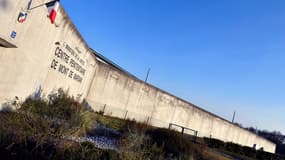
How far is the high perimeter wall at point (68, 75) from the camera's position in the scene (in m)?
7.14

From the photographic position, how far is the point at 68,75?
12961mm

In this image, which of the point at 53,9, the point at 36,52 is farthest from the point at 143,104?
the point at 53,9

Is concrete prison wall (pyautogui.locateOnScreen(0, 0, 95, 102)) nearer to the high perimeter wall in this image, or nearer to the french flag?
the high perimeter wall

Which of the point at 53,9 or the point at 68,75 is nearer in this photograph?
the point at 53,9

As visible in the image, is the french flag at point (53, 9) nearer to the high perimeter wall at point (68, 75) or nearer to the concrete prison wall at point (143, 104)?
the high perimeter wall at point (68, 75)

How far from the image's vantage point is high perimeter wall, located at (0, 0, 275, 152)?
23.4 ft

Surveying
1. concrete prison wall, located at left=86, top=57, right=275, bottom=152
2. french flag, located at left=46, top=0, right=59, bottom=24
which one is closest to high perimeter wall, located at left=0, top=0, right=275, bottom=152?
concrete prison wall, located at left=86, top=57, right=275, bottom=152

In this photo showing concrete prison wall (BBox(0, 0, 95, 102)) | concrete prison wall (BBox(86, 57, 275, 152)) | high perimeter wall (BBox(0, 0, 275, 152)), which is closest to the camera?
concrete prison wall (BBox(0, 0, 95, 102))

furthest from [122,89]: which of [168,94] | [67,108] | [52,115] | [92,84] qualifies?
[52,115]

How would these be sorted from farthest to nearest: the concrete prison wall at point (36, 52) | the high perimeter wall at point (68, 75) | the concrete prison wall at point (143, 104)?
1. the concrete prison wall at point (143, 104)
2. the high perimeter wall at point (68, 75)
3. the concrete prison wall at point (36, 52)

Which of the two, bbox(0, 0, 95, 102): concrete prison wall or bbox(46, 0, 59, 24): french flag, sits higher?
bbox(46, 0, 59, 24): french flag

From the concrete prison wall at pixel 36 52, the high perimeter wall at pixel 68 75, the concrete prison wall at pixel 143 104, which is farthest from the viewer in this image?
the concrete prison wall at pixel 143 104

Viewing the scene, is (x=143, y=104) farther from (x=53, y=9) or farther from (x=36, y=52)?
(x=53, y=9)

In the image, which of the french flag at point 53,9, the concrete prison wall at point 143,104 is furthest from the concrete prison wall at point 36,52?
the concrete prison wall at point 143,104
